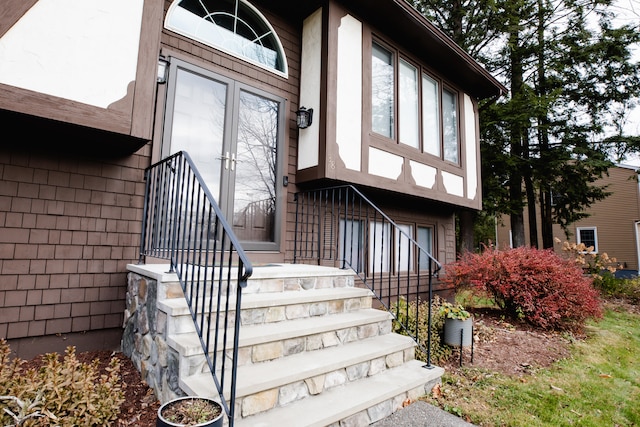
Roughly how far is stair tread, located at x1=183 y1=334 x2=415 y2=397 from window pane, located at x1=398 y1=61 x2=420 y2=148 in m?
3.37

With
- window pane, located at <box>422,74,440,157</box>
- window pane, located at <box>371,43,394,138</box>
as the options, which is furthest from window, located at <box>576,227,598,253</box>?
window pane, located at <box>371,43,394,138</box>

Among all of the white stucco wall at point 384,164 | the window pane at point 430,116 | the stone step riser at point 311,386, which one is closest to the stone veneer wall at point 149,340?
the stone step riser at point 311,386

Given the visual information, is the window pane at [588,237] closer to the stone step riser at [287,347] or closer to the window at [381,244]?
the window at [381,244]

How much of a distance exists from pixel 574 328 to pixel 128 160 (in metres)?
5.99

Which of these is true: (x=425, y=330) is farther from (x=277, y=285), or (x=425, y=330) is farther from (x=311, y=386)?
(x=311, y=386)

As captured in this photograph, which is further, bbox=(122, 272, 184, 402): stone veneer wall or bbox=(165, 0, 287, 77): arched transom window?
bbox=(165, 0, 287, 77): arched transom window

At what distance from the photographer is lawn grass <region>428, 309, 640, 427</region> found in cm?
246

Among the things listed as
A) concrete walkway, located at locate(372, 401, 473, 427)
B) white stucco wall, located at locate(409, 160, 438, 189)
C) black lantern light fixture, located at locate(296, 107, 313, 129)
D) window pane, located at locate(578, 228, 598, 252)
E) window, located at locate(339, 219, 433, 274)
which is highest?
black lantern light fixture, located at locate(296, 107, 313, 129)

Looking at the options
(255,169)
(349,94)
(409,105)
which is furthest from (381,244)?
(409,105)

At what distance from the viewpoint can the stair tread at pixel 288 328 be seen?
210cm

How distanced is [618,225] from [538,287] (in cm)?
1377

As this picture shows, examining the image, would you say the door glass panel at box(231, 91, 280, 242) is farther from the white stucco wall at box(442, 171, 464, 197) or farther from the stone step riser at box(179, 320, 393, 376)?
the white stucco wall at box(442, 171, 464, 197)

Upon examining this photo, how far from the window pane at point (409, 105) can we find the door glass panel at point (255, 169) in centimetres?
206

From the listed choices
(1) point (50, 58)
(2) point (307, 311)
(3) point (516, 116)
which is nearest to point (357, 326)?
(2) point (307, 311)
